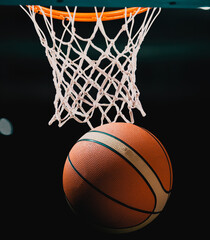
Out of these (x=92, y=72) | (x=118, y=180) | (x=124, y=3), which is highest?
(x=124, y=3)

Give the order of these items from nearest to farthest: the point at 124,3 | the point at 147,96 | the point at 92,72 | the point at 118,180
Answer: the point at 124,3 < the point at 118,180 < the point at 92,72 < the point at 147,96

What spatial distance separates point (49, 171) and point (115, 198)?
38.9 inches

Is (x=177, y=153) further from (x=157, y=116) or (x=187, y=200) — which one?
(x=187, y=200)

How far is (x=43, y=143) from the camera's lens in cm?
177

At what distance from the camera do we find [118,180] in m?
0.80

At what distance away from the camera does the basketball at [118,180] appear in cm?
81

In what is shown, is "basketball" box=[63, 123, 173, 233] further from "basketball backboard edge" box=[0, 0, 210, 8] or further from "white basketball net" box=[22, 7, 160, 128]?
"basketball backboard edge" box=[0, 0, 210, 8]

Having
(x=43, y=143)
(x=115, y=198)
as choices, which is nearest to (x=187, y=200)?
(x=115, y=198)

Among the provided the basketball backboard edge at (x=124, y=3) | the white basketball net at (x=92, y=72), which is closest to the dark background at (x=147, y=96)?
the white basketball net at (x=92, y=72)

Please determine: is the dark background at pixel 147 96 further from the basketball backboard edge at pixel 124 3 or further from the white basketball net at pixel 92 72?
the basketball backboard edge at pixel 124 3

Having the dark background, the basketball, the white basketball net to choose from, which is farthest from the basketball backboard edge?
the dark background

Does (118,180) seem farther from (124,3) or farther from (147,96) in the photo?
(147,96)

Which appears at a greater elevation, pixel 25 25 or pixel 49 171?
pixel 25 25

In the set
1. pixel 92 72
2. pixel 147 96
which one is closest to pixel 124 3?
pixel 92 72
